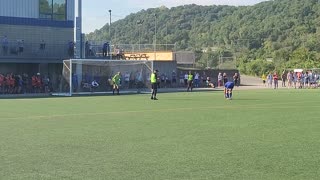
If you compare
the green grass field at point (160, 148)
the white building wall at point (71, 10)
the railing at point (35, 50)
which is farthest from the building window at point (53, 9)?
the green grass field at point (160, 148)

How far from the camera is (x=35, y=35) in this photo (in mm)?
45281

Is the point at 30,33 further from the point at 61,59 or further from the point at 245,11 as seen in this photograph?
the point at 245,11

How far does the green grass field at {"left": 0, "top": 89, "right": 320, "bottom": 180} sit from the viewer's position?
28.7 ft

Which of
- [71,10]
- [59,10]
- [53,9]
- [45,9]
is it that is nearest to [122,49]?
[71,10]

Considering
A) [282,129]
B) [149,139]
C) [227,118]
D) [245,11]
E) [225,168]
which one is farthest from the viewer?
[245,11]

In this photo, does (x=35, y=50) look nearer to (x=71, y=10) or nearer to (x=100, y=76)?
(x=71, y=10)

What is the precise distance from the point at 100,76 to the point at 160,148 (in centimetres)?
3262

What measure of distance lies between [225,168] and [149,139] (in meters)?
3.98

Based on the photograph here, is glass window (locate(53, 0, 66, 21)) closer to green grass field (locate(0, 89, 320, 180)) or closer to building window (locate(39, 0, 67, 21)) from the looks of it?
building window (locate(39, 0, 67, 21))

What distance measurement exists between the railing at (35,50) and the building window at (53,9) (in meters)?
2.47

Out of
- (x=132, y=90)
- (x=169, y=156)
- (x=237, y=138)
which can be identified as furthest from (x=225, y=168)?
(x=132, y=90)

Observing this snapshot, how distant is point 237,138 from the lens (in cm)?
1291

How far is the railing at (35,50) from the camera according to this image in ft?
140

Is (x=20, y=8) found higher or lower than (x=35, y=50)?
higher
